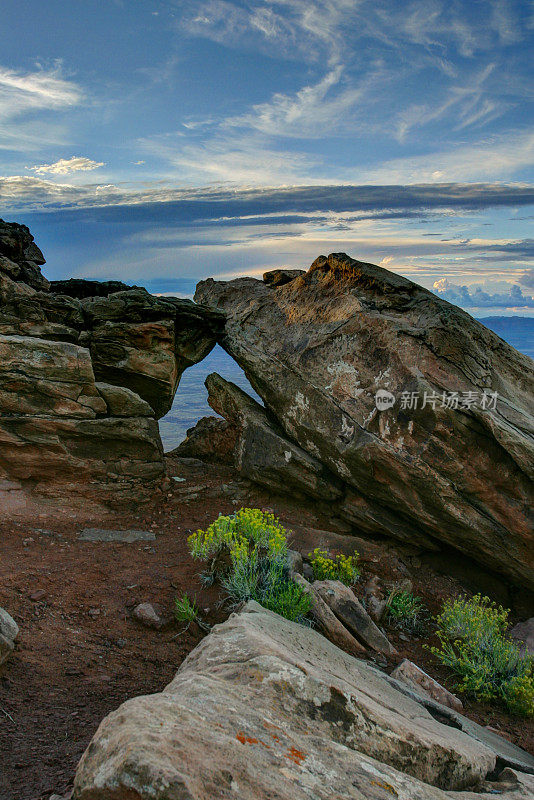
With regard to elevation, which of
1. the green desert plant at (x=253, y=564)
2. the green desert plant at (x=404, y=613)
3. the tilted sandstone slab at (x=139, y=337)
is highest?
the tilted sandstone slab at (x=139, y=337)

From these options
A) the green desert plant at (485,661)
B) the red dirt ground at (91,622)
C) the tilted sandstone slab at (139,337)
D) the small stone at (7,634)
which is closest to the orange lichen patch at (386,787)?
the red dirt ground at (91,622)

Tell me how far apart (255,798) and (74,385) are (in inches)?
426

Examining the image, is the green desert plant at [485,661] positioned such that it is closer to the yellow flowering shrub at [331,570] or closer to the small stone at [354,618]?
the small stone at [354,618]

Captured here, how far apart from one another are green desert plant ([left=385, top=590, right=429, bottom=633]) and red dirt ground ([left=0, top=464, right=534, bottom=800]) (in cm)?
36

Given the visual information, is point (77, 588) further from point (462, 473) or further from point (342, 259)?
point (342, 259)

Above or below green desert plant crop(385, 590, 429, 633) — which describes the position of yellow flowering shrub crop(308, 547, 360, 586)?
above

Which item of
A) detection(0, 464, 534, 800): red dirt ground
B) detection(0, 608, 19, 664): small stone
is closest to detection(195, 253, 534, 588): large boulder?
detection(0, 464, 534, 800): red dirt ground

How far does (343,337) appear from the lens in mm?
12648

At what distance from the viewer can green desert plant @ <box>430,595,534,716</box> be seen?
321 inches

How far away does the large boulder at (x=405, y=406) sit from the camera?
10.8 m

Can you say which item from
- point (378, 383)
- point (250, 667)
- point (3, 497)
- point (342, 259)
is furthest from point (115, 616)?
point (342, 259)

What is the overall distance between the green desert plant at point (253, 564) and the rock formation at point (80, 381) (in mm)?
3753

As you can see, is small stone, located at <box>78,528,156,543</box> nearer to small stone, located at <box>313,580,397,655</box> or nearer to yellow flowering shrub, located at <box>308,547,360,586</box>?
Result: yellow flowering shrub, located at <box>308,547,360,586</box>

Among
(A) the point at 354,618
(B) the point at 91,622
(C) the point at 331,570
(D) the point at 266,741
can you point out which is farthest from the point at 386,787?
(C) the point at 331,570
